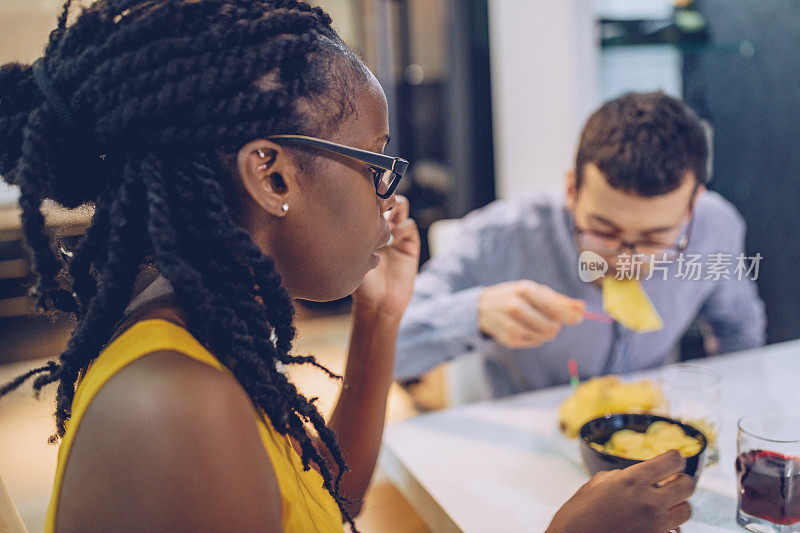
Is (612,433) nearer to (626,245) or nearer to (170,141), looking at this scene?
(626,245)

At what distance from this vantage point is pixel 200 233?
2.32 ft

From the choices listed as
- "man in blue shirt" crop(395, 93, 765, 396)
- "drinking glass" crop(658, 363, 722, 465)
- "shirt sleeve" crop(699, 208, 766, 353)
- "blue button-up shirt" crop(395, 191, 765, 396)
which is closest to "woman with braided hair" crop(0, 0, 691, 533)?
"drinking glass" crop(658, 363, 722, 465)

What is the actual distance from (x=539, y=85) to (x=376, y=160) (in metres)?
2.10

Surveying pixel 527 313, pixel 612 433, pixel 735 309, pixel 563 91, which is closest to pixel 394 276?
pixel 527 313

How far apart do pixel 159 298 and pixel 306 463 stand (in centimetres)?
28

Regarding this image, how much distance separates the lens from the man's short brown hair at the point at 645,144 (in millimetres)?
1340

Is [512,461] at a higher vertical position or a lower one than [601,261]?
lower

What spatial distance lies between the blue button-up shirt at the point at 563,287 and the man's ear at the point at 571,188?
0.10m

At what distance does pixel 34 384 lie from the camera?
79 cm

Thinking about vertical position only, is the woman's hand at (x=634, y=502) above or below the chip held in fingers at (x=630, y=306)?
above

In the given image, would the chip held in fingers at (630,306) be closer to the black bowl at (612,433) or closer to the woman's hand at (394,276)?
the black bowl at (612,433)

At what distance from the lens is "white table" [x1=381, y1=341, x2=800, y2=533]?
0.99m

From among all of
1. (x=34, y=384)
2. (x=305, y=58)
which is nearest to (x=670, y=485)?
(x=305, y=58)

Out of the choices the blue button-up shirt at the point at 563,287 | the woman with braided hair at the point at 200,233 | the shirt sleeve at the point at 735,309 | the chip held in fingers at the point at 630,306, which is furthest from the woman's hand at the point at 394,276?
the shirt sleeve at the point at 735,309
